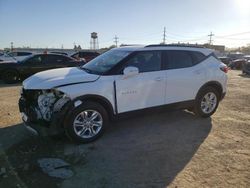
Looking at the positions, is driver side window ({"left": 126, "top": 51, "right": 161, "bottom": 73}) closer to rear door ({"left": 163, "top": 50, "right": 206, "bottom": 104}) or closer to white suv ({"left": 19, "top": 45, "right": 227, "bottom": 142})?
white suv ({"left": 19, "top": 45, "right": 227, "bottom": 142})

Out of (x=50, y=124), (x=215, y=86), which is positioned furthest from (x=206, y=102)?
(x=50, y=124)

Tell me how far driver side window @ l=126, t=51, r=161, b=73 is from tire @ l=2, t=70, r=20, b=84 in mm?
9306

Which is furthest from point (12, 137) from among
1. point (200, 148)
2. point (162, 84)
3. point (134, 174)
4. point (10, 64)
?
point (10, 64)

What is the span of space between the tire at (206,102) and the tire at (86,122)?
248 cm

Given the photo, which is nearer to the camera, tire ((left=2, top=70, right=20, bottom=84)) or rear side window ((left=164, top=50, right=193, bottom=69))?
rear side window ((left=164, top=50, right=193, bottom=69))

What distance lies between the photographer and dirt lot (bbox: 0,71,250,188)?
12.1 feet

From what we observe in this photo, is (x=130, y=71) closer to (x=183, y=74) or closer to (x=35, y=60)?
(x=183, y=74)

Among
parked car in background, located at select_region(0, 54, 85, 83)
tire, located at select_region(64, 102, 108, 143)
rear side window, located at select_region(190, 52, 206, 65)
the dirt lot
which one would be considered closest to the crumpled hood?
tire, located at select_region(64, 102, 108, 143)

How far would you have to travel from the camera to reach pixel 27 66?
1309cm

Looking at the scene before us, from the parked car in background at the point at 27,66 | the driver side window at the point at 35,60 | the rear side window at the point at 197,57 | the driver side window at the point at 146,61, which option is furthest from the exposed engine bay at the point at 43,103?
the driver side window at the point at 35,60

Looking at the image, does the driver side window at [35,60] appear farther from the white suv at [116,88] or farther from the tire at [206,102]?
the tire at [206,102]

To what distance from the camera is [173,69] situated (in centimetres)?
587

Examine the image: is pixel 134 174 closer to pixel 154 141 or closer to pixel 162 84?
pixel 154 141

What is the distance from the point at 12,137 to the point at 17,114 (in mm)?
1676
